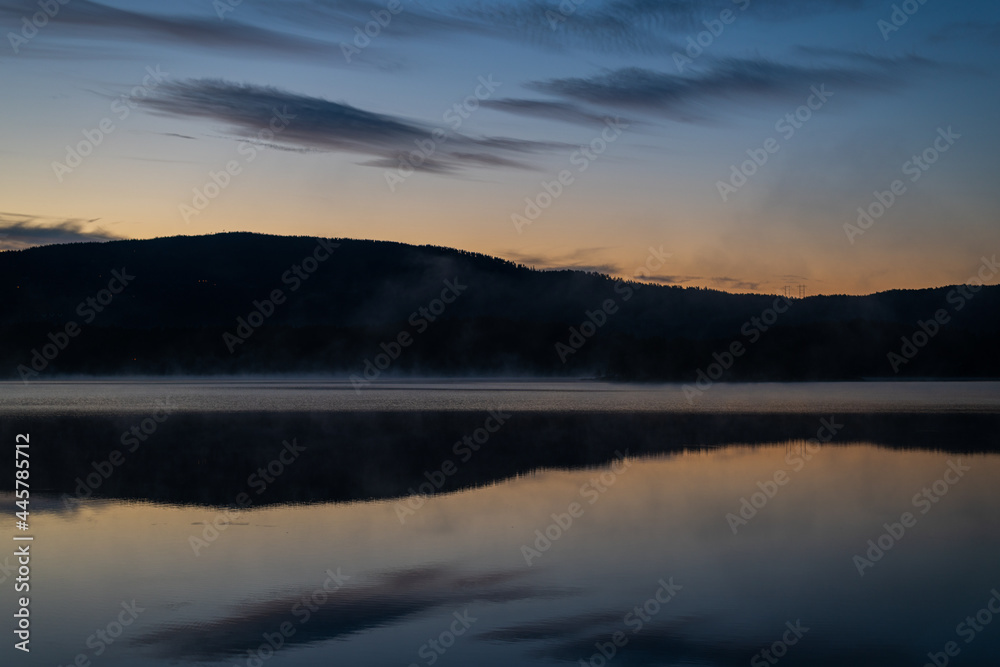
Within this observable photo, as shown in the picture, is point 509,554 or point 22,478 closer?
point 509,554

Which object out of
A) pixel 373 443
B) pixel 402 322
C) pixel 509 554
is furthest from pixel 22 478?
pixel 402 322

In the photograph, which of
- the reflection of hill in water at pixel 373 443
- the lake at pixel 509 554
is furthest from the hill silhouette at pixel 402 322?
the lake at pixel 509 554

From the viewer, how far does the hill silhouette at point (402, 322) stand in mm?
125188

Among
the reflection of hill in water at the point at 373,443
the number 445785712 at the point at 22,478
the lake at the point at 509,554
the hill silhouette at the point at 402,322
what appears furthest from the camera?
the hill silhouette at the point at 402,322

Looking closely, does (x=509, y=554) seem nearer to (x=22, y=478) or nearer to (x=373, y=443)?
(x=22, y=478)

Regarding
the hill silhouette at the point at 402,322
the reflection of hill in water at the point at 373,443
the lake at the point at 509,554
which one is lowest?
the lake at the point at 509,554

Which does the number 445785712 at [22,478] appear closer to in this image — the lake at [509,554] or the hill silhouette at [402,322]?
the lake at [509,554]

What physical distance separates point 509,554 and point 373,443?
15.2 m

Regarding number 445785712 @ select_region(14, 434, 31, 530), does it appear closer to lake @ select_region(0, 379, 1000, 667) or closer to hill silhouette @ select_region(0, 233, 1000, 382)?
lake @ select_region(0, 379, 1000, 667)

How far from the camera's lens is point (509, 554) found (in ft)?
42.3

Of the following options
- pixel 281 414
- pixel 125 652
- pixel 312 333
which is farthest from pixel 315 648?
pixel 312 333

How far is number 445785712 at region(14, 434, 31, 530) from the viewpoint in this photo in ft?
49.3

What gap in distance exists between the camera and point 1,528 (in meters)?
14.1

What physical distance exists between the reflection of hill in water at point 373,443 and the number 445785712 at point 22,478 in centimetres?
23
